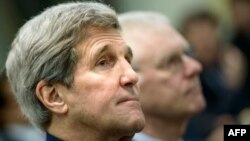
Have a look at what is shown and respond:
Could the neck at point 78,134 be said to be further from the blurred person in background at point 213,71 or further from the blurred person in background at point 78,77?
the blurred person in background at point 213,71

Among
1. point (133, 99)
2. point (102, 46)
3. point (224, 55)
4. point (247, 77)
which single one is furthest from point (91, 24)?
point (224, 55)

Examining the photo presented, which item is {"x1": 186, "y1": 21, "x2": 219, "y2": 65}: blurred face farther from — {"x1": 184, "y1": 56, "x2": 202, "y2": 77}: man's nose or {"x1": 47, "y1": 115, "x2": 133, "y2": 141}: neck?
{"x1": 47, "y1": 115, "x2": 133, "y2": 141}: neck

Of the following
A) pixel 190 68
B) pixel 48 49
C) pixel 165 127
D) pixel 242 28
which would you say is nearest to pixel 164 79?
pixel 190 68

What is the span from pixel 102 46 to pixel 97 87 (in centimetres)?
22

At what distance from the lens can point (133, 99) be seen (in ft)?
13.4

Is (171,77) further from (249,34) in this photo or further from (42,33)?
(249,34)

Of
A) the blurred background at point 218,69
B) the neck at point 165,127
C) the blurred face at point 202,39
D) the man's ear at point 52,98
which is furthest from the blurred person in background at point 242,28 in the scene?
the man's ear at point 52,98

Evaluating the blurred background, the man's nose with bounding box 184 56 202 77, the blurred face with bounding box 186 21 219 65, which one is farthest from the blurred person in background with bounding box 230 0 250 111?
the man's nose with bounding box 184 56 202 77

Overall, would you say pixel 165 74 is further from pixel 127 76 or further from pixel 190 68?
pixel 127 76

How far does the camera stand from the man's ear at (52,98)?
410 cm

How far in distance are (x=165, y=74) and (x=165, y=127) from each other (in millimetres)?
346

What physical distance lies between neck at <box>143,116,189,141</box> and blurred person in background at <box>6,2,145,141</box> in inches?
53.2

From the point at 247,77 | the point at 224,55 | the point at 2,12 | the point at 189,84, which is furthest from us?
the point at 2,12

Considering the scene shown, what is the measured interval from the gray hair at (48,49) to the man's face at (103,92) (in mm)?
49
